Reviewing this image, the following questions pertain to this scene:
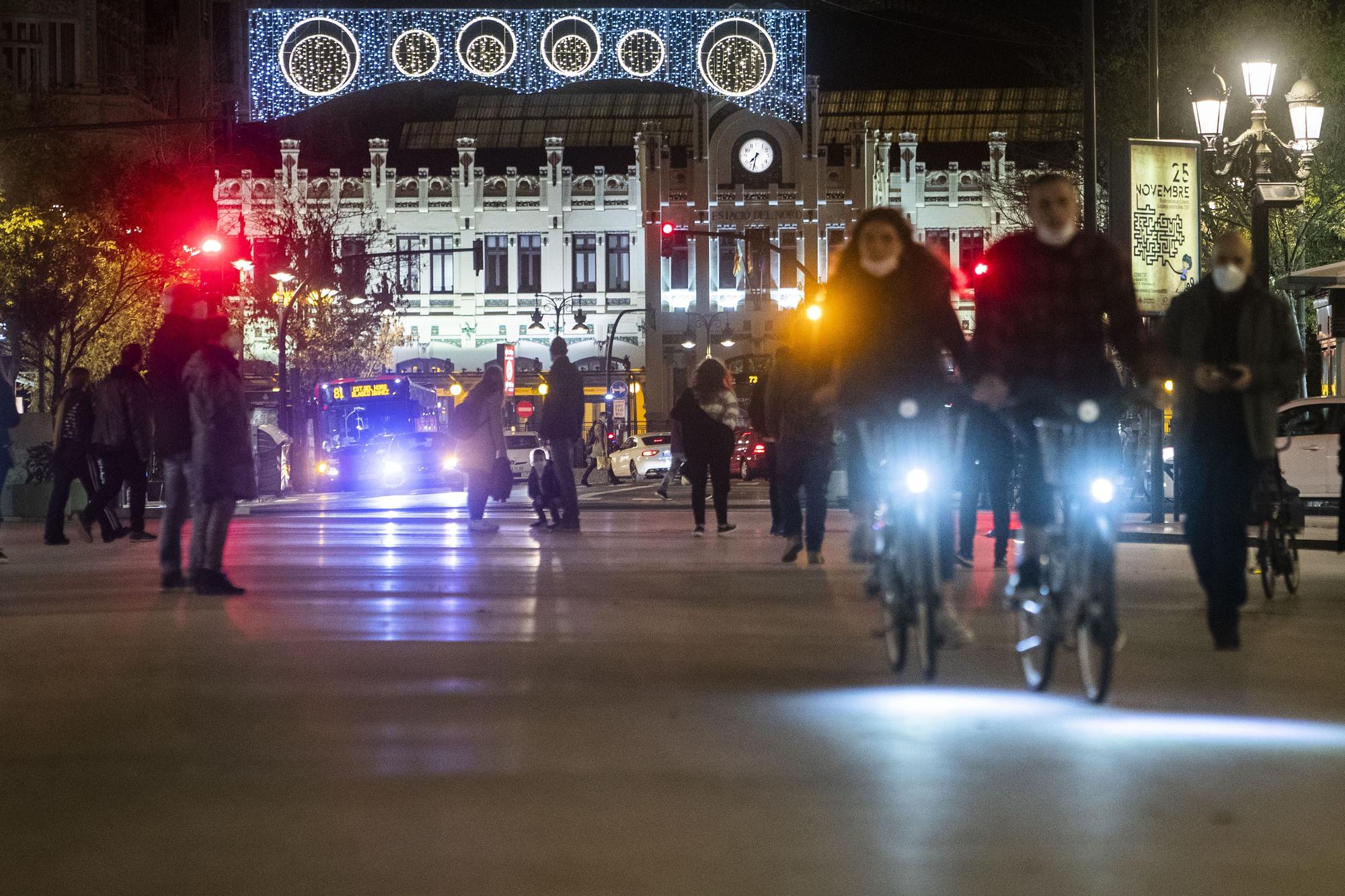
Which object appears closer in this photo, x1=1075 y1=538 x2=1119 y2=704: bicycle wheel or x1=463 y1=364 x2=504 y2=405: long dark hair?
x1=1075 y1=538 x2=1119 y2=704: bicycle wheel

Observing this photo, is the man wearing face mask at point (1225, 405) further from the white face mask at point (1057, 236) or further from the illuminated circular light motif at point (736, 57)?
the illuminated circular light motif at point (736, 57)

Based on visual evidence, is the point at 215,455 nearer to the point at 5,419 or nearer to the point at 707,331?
the point at 5,419

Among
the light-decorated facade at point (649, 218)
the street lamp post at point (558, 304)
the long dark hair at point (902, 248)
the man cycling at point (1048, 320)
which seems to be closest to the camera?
the man cycling at point (1048, 320)

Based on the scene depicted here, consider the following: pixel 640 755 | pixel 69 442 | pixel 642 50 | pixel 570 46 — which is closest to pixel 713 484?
pixel 69 442

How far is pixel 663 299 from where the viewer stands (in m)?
77.6

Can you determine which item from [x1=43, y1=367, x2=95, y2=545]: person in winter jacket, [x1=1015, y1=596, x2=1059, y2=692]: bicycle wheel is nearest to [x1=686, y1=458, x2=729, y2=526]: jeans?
[x1=43, y1=367, x2=95, y2=545]: person in winter jacket

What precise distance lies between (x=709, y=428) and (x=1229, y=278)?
9.68 meters

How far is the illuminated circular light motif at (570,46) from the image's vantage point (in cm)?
7281

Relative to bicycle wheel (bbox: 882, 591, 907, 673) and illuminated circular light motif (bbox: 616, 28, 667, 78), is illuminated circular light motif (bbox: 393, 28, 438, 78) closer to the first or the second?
illuminated circular light motif (bbox: 616, 28, 667, 78)

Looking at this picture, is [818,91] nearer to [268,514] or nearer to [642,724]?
[268,514]

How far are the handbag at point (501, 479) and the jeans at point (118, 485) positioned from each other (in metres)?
3.86

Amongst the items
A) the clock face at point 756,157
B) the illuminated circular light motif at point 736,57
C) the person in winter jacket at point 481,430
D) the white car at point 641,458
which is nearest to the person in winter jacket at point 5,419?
the person in winter jacket at point 481,430

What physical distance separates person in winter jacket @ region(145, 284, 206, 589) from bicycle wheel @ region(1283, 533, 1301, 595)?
6756 mm

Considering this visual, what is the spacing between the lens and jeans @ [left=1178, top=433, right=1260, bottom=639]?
8016 mm
